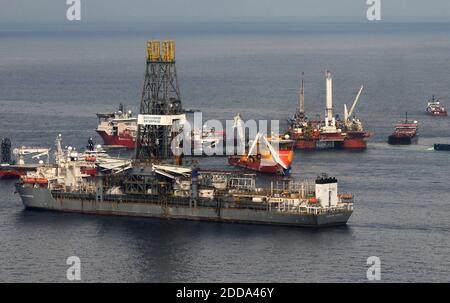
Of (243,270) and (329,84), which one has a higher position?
(329,84)

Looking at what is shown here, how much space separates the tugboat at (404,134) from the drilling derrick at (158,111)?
45.0 m

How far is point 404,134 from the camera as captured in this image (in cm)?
14762

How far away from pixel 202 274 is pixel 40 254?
1304 centimetres

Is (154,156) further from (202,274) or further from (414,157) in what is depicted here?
(414,157)

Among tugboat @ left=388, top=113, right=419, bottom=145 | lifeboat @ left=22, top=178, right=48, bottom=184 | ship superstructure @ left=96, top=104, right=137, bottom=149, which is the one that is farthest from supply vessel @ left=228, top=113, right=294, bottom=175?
lifeboat @ left=22, top=178, right=48, bottom=184

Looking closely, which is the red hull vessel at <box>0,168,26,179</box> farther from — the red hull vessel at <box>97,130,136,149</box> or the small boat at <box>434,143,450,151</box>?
the small boat at <box>434,143,450,151</box>

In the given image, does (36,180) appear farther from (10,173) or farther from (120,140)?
(120,140)

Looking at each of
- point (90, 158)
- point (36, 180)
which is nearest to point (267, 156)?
point (90, 158)

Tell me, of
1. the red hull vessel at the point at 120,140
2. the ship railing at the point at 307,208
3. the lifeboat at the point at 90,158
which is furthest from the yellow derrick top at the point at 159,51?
the red hull vessel at the point at 120,140

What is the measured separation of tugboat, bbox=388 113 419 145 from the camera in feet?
481
